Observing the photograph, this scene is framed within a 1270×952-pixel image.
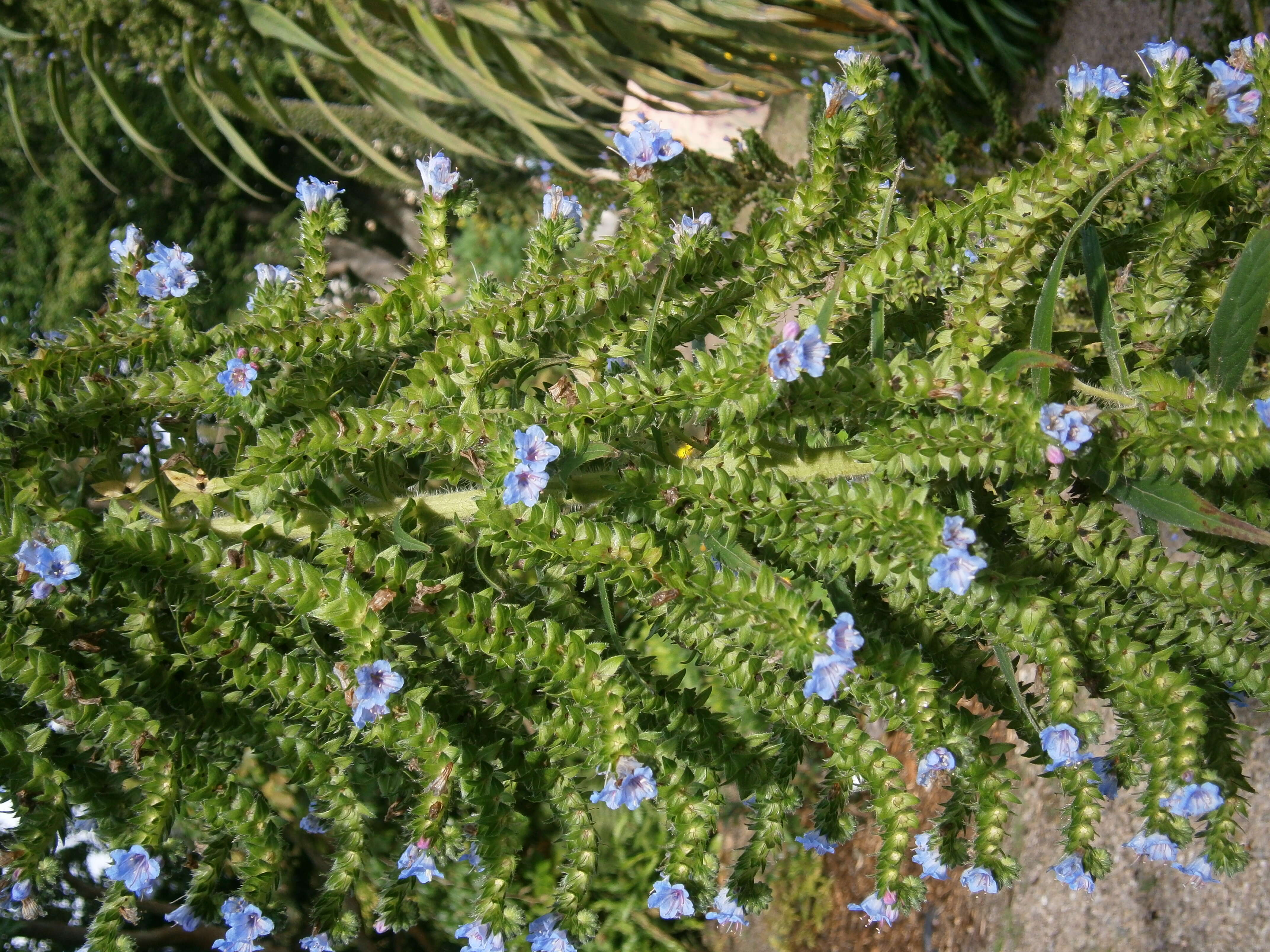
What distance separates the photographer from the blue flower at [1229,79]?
4.44 ft

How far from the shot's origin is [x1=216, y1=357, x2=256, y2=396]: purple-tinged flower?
1.52 metres

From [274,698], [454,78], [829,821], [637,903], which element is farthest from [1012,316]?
[454,78]

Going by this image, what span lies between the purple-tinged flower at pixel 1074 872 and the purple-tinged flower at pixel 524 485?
1139 millimetres

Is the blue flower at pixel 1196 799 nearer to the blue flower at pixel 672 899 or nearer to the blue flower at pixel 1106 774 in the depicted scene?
the blue flower at pixel 1106 774

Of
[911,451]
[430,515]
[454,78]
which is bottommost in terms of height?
[911,451]

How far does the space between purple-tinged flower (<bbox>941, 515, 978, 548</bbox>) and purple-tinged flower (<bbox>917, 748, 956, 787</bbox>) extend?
42 centimetres

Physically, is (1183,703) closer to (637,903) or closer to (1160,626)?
(1160,626)

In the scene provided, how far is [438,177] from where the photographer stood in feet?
5.59

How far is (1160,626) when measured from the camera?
162 centimetres

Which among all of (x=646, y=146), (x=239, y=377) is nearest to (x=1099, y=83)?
(x=646, y=146)

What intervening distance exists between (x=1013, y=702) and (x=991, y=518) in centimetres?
33

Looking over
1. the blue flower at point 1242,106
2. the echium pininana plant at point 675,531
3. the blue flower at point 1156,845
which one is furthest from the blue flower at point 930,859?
the blue flower at point 1242,106

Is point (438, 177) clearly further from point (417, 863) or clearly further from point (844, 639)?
point (417, 863)

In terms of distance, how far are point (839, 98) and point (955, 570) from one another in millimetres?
868
